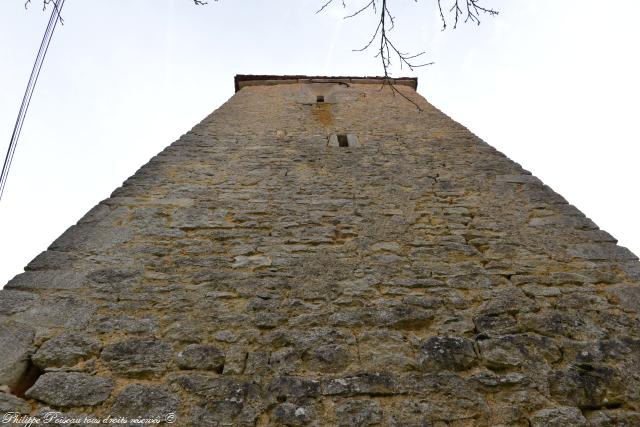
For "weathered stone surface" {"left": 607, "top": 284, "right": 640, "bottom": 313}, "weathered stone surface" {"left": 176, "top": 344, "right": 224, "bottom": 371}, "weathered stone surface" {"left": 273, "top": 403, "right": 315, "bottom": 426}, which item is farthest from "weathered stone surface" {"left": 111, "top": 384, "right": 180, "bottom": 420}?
"weathered stone surface" {"left": 607, "top": 284, "right": 640, "bottom": 313}

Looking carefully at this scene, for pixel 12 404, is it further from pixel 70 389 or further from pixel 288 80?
pixel 288 80

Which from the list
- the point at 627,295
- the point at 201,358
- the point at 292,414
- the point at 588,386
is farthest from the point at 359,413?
the point at 627,295

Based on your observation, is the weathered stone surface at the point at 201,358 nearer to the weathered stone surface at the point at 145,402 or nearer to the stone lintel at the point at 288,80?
the weathered stone surface at the point at 145,402

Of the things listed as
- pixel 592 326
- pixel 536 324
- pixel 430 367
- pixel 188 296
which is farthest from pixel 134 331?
pixel 592 326

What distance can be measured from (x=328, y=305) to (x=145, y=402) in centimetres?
98

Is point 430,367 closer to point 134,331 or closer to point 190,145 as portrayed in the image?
point 134,331

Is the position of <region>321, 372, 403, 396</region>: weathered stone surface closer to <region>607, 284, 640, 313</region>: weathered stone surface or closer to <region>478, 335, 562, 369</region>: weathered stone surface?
<region>478, 335, 562, 369</region>: weathered stone surface

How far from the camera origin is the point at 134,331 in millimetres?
2133

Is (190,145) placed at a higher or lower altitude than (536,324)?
higher

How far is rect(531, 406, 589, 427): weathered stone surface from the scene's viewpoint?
175 cm

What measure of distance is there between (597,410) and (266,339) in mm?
1476

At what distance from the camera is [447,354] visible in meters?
2.05

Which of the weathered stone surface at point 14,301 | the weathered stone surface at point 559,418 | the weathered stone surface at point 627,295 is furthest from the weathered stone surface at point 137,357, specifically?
the weathered stone surface at point 627,295

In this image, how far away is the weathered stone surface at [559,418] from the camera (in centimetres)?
175
